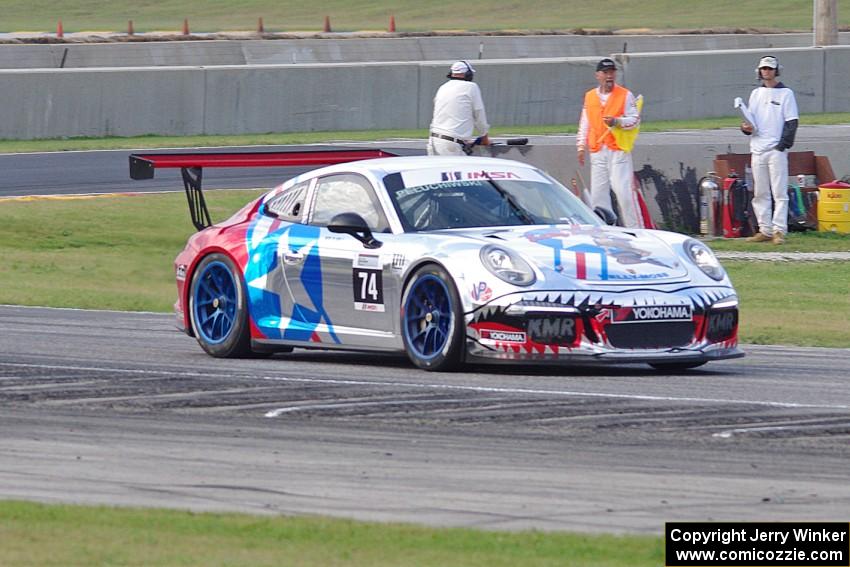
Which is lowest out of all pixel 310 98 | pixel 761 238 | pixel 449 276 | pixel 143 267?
pixel 143 267

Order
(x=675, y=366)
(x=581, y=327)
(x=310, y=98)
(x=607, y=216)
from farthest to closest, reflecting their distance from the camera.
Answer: (x=310, y=98) → (x=607, y=216) → (x=675, y=366) → (x=581, y=327)

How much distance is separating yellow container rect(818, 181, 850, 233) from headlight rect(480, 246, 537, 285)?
1040cm

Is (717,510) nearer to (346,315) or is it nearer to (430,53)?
(346,315)

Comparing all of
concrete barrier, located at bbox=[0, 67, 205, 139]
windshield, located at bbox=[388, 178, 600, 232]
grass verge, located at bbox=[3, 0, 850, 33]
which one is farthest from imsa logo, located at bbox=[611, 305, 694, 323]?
grass verge, located at bbox=[3, 0, 850, 33]

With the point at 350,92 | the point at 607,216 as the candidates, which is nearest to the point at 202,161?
the point at 607,216

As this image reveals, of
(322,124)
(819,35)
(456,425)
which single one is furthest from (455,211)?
(819,35)

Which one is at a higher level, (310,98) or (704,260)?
(310,98)

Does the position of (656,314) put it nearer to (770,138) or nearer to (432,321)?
(432,321)

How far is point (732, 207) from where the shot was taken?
66.3ft

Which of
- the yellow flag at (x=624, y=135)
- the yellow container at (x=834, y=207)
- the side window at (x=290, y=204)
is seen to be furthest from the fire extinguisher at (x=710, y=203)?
the side window at (x=290, y=204)

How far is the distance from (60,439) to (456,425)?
185 centimetres

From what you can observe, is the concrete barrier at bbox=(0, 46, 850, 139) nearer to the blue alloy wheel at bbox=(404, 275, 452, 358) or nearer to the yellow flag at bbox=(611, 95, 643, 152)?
the yellow flag at bbox=(611, 95, 643, 152)

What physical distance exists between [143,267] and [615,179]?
4.77 m

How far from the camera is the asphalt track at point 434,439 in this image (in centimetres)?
709
